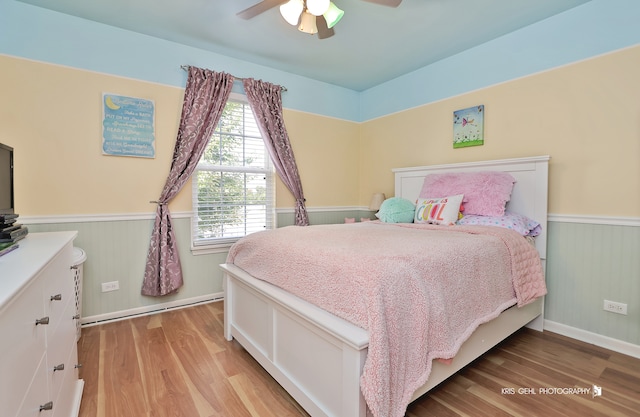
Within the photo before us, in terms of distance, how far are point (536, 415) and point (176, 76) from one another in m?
3.65

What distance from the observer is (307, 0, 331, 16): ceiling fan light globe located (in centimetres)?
187

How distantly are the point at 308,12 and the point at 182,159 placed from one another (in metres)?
1.71

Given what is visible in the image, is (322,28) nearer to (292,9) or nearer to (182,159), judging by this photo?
(292,9)

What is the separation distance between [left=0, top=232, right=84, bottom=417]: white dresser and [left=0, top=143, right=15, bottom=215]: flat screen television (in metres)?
0.18

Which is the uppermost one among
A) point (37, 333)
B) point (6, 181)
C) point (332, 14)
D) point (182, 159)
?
point (332, 14)

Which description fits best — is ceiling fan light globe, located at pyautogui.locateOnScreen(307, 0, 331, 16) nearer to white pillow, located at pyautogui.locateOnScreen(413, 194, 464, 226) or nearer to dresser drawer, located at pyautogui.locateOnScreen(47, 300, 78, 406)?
white pillow, located at pyautogui.locateOnScreen(413, 194, 464, 226)

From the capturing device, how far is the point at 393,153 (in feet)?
12.6

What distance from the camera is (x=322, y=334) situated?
1.38 meters

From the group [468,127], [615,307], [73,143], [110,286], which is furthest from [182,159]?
[615,307]

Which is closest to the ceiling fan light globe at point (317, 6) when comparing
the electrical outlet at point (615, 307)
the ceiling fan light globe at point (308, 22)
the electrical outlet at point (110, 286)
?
the ceiling fan light globe at point (308, 22)

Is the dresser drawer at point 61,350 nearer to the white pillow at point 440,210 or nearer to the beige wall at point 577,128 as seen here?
the white pillow at point 440,210

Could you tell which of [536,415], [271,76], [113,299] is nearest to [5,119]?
[113,299]

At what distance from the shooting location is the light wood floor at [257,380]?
1.59 meters

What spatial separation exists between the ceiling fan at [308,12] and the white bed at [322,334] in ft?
5.69
